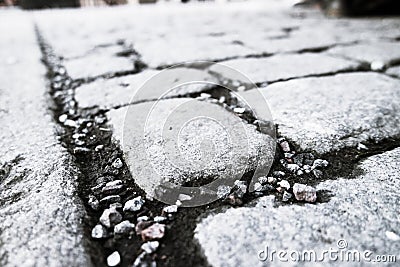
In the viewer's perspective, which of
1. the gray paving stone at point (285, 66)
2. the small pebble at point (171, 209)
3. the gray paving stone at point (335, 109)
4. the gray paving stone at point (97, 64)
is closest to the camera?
the small pebble at point (171, 209)

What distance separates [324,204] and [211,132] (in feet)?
1.14

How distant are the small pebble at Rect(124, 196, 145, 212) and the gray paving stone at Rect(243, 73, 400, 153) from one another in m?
0.42

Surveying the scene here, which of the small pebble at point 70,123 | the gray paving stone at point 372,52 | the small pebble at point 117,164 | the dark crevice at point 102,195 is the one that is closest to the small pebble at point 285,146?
the dark crevice at point 102,195

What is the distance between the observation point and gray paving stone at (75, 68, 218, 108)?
1.13m

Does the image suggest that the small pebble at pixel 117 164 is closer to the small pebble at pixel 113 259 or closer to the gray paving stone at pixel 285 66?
the small pebble at pixel 113 259

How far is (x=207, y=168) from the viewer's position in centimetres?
74

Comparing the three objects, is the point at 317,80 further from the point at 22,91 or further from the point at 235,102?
the point at 22,91

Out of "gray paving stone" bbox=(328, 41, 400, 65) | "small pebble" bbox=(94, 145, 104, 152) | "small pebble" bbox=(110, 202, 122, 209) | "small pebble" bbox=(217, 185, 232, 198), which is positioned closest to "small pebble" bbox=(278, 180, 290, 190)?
"small pebble" bbox=(217, 185, 232, 198)

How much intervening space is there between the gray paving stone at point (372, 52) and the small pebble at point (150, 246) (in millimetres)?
1353

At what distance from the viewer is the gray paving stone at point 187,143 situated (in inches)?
28.9

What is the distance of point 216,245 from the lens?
0.55 metres

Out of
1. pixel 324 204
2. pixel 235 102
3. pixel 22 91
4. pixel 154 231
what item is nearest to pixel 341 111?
pixel 235 102

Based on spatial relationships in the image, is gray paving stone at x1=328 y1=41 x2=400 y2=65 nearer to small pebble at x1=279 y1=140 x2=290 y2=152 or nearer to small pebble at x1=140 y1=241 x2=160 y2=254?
small pebble at x1=279 y1=140 x2=290 y2=152

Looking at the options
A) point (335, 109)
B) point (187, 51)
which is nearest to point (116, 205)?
point (335, 109)
